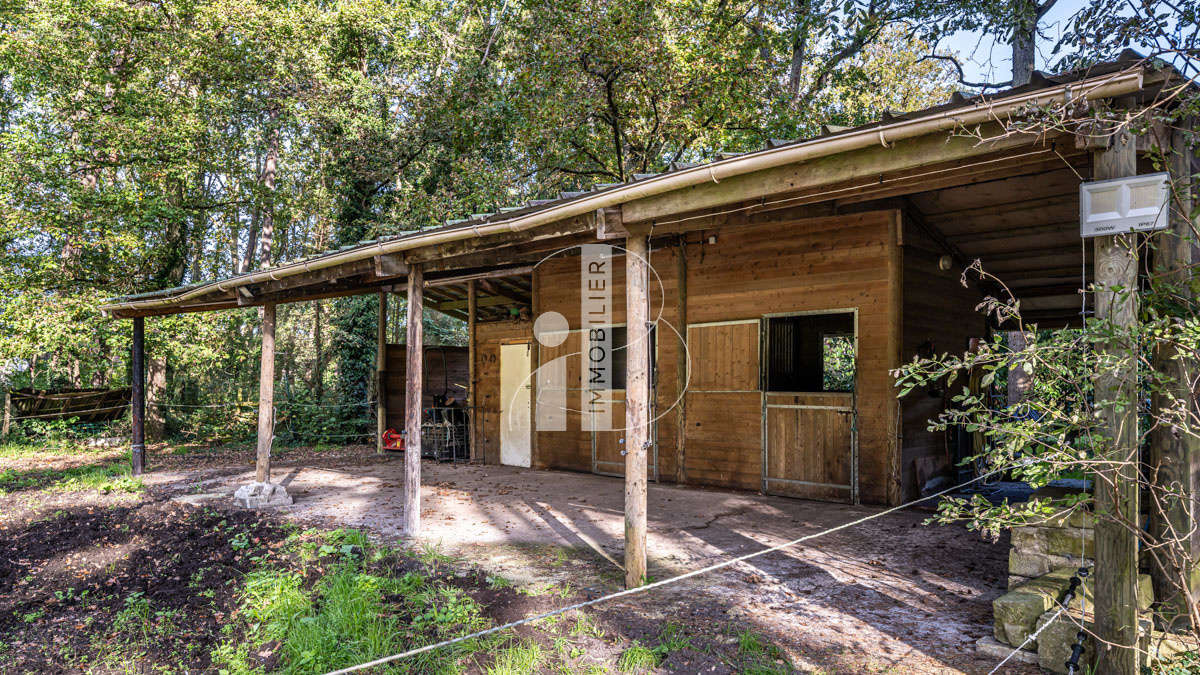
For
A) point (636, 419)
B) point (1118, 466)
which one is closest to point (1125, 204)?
point (1118, 466)

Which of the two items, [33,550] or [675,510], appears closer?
[33,550]

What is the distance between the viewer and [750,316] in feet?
21.7

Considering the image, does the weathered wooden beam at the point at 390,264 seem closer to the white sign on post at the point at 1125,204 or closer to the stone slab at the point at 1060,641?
the white sign on post at the point at 1125,204

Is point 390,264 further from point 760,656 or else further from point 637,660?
point 760,656

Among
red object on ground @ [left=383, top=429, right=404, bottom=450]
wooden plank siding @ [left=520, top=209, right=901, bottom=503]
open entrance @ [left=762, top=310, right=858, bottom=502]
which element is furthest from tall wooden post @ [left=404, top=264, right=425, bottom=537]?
red object on ground @ [left=383, top=429, right=404, bottom=450]

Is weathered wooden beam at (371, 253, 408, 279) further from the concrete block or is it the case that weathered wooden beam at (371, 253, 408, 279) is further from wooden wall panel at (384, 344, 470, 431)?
wooden wall panel at (384, 344, 470, 431)

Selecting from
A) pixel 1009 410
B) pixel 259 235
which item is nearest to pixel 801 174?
pixel 1009 410

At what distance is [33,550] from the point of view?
5.00 meters

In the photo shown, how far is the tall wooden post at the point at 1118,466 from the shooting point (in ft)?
7.52

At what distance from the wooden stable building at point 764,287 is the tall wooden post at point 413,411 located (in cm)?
2

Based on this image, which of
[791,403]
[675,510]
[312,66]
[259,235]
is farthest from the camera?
[259,235]

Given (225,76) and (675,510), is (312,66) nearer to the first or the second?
(225,76)

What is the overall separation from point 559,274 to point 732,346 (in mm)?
2645

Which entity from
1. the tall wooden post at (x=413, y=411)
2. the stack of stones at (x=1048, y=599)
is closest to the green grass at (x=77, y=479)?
the tall wooden post at (x=413, y=411)
